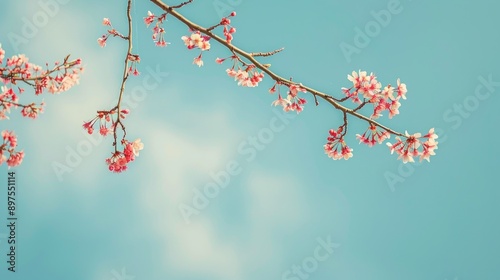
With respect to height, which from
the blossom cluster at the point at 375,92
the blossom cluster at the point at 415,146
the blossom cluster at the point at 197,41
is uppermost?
the blossom cluster at the point at 197,41

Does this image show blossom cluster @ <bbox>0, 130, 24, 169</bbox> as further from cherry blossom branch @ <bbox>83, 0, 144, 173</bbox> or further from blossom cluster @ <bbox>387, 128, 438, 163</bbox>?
blossom cluster @ <bbox>387, 128, 438, 163</bbox>

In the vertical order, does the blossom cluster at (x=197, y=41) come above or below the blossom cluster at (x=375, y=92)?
above

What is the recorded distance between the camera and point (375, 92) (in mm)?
5012

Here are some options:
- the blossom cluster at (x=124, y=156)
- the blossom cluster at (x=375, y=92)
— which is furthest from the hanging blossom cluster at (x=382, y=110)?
the blossom cluster at (x=124, y=156)

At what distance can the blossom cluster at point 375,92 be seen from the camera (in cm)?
494

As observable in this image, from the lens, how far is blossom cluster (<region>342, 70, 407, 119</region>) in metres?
4.94

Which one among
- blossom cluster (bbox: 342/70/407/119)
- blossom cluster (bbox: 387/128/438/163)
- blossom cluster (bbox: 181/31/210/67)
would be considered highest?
blossom cluster (bbox: 181/31/210/67)

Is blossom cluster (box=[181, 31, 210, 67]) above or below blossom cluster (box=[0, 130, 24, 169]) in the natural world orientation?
above

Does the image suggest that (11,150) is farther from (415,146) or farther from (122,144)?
(415,146)

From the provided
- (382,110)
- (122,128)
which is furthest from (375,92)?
(122,128)

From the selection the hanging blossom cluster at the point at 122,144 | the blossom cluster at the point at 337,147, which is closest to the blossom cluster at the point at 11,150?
the hanging blossom cluster at the point at 122,144

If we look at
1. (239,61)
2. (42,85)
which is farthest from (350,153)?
(42,85)

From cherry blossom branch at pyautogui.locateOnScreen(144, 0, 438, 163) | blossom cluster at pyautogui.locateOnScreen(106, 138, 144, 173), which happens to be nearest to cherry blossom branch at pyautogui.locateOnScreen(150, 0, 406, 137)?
cherry blossom branch at pyautogui.locateOnScreen(144, 0, 438, 163)

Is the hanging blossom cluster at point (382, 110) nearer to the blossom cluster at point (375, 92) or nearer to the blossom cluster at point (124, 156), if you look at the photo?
the blossom cluster at point (375, 92)
